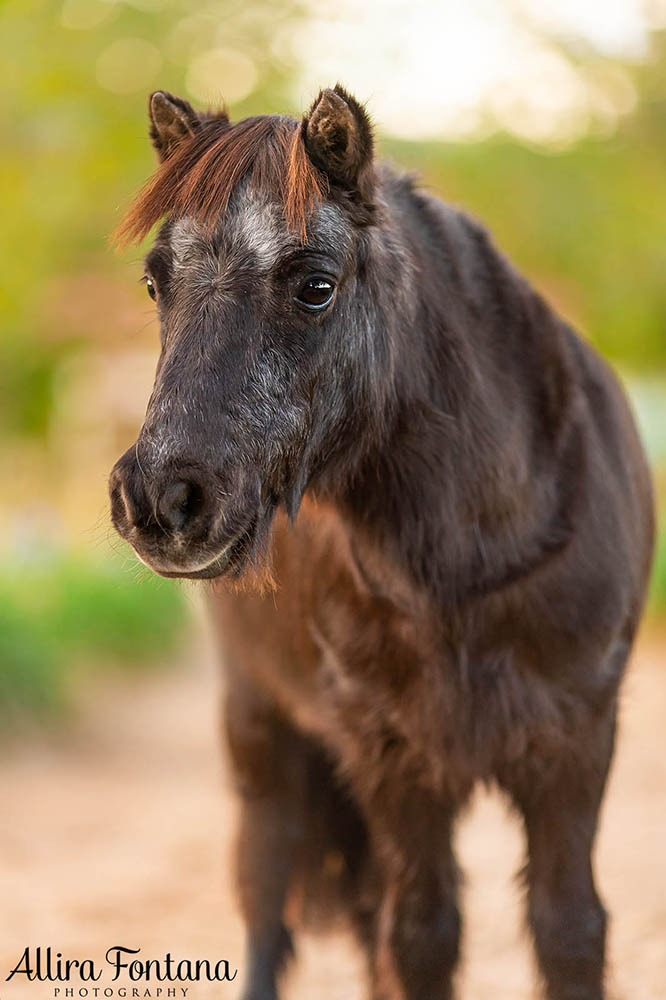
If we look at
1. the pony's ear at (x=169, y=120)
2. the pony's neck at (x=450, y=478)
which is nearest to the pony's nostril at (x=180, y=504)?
the pony's neck at (x=450, y=478)

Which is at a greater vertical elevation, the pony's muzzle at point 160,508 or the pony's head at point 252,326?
the pony's head at point 252,326

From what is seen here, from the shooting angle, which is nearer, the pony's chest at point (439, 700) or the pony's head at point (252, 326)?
the pony's head at point (252, 326)

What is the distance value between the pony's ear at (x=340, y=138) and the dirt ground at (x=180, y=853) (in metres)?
1.58

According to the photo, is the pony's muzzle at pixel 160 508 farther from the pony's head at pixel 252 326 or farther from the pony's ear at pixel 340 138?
the pony's ear at pixel 340 138

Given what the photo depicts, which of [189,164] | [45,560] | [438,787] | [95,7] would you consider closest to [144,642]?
[45,560]

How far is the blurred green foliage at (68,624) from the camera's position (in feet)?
24.0

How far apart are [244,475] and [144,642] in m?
7.15

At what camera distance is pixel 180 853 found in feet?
18.7

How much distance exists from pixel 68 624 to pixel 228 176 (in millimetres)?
6702

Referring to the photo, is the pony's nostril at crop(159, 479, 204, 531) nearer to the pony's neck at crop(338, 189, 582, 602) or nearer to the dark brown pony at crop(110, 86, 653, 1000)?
the dark brown pony at crop(110, 86, 653, 1000)

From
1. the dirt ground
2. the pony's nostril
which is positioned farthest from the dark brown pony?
the dirt ground

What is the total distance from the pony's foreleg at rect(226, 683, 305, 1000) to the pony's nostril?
164cm

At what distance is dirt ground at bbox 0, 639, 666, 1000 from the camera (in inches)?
159

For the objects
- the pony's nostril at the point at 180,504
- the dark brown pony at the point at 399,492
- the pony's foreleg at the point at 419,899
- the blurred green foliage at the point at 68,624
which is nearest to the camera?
the pony's nostril at the point at 180,504
